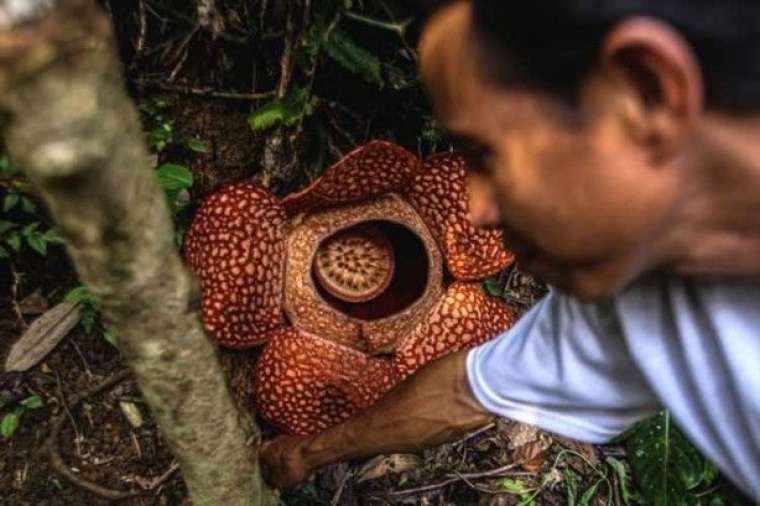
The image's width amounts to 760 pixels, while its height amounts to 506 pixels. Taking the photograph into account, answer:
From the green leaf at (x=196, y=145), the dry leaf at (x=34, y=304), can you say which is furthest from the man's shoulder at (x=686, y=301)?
the dry leaf at (x=34, y=304)

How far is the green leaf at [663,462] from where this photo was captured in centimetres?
240

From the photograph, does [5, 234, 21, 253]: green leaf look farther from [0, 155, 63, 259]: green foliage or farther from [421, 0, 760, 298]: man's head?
[421, 0, 760, 298]: man's head

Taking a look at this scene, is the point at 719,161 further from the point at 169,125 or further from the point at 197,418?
the point at 169,125

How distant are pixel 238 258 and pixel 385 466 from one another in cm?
67

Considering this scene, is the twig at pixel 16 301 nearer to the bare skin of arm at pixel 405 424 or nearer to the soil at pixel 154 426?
the soil at pixel 154 426

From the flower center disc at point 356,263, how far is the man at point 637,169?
110cm

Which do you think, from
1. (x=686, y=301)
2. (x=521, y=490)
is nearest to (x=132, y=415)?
(x=521, y=490)

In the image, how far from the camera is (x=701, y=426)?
4.31ft

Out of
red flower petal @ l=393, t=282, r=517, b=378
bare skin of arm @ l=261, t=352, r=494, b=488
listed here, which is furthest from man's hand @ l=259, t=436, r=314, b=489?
red flower petal @ l=393, t=282, r=517, b=378

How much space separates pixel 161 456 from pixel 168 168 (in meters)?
0.68

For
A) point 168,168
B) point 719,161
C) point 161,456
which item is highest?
point 719,161

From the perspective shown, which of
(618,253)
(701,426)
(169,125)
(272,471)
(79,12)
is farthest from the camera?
(169,125)

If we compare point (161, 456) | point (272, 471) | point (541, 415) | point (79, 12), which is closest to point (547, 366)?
point (541, 415)

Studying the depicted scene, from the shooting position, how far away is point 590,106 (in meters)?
0.93
